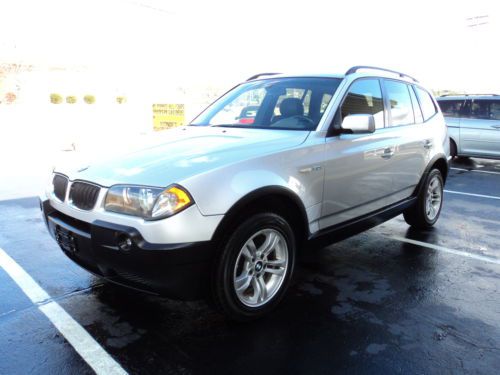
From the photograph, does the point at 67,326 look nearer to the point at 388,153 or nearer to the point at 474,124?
the point at 388,153

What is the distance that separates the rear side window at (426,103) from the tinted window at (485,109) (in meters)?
6.41

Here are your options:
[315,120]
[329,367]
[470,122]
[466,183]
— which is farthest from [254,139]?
[470,122]

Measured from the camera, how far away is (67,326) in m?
3.10

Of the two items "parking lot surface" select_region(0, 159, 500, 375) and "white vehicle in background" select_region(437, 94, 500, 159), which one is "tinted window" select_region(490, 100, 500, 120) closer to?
"white vehicle in background" select_region(437, 94, 500, 159)

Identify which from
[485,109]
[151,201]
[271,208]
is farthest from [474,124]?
[151,201]

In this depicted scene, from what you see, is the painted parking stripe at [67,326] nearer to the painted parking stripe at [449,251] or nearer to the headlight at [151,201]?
the headlight at [151,201]

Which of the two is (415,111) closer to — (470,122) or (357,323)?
(357,323)

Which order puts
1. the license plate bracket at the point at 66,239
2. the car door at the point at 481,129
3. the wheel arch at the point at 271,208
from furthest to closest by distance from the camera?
the car door at the point at 481,129 < the license plate bracket at the point at 66,239 < the wheel arch at the point at 271,208

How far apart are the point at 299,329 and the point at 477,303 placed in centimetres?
157

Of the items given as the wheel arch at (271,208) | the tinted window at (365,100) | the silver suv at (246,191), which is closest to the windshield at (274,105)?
the silver suv at (246,191)

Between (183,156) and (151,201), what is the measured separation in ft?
1.71

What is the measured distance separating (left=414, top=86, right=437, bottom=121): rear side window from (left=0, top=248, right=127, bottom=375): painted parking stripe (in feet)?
14.1

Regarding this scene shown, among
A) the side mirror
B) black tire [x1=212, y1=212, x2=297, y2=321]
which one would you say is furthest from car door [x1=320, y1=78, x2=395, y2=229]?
black tire [x1=212, y1=212, x2=297, y2=321]

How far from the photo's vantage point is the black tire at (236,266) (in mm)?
2834
